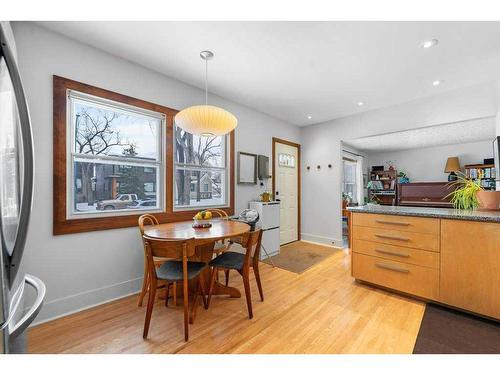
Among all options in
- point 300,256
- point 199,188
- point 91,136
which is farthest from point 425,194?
point 91,136

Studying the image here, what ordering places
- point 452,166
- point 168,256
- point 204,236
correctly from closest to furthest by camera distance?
point 168,256
point 204,236
point 452,166

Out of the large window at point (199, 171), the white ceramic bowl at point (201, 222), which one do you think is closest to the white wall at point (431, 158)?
the large window at point (199, 171)

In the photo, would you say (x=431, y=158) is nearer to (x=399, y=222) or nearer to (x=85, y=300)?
(x=399, y=222)

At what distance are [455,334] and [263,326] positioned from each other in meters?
1.48

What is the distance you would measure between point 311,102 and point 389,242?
2312 mm

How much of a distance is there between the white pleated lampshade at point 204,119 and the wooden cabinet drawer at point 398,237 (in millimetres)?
1910

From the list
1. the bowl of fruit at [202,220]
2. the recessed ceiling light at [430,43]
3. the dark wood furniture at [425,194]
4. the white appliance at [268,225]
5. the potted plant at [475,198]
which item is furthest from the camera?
the dark wood furniture at [425,194]

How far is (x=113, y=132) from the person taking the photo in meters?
2.38

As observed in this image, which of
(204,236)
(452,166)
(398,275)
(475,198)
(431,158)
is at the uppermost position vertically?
(431,158)

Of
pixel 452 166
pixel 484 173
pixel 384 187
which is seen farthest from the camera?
pixel 384 187

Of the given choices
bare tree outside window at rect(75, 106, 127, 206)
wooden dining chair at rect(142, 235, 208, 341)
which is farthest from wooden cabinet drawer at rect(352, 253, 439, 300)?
bare tree outside window at rect(75, 106, 127, 206)

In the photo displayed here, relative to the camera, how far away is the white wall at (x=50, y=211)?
6.06ft

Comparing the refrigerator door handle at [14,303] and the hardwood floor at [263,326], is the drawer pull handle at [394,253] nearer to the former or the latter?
the hardwood floor at [263,326]
